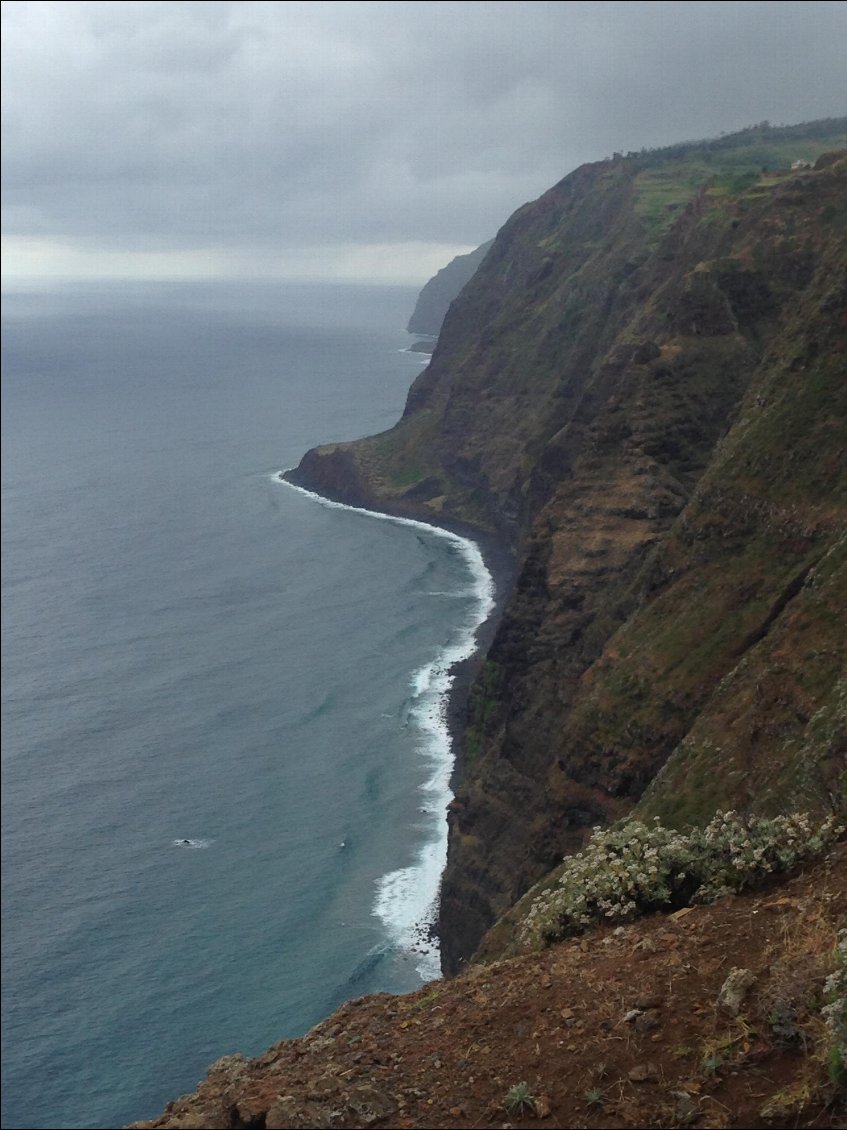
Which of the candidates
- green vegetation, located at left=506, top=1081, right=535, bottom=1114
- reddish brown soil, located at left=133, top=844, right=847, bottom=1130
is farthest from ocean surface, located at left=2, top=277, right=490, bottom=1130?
green vegetation, located at left=506, top=1081, right=535, bottom=1114

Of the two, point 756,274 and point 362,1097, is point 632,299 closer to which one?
point 756,274

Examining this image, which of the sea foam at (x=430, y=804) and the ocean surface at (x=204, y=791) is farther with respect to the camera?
the sea foam at (x=430, y=804)

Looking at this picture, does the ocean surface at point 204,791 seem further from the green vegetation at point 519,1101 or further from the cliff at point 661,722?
the green vegetation at point 519,1101

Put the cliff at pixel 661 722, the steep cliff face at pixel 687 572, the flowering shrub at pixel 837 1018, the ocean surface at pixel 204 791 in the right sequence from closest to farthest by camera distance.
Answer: the flowering shrub at pixel 837 1018 < the cliff at pixel 661 722 < the steep cliff face at pixel 687 572 < the ocean surface at pixel 204 791

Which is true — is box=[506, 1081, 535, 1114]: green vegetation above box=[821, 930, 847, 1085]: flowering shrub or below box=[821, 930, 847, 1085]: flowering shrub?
below

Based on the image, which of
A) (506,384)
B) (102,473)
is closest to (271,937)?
(506,384)

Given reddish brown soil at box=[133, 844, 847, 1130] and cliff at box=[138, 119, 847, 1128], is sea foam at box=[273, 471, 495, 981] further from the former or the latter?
reddish brown soil at box=[133, 844, 847, 1130]

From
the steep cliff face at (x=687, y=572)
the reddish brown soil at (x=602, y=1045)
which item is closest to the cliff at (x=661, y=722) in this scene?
the reddish brown soil at (x=602, y=1045)
